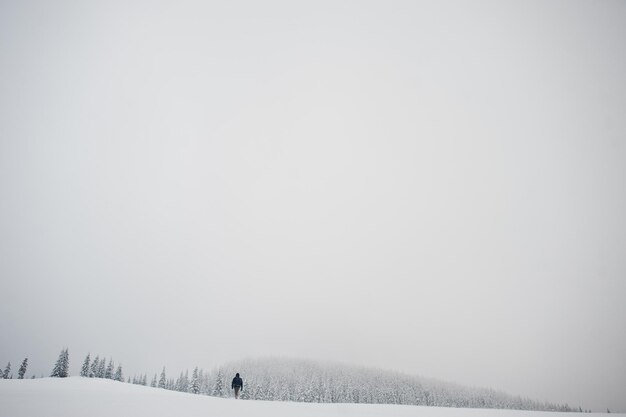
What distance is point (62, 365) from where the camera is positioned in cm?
6556

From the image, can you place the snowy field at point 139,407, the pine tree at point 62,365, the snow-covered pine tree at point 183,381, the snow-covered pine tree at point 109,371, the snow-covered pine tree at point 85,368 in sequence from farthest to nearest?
the snow-covered pine tree at point 183,381
the snow-covered pine tree at point 109,371
the snow-covered pine tree at point 85,368
the pine tree at point 62,365
the snowy field at point 139,407

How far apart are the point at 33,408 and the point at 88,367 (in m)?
90.0

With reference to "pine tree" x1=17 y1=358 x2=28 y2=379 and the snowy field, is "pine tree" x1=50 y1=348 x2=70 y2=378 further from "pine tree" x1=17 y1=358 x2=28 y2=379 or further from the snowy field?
the snowy field

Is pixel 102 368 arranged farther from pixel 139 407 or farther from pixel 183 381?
pixel 139 407

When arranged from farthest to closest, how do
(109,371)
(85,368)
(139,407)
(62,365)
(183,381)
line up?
1. (183,381)
2. (109,371)
3. (85,368)
4. (62,365)
5. (139,407)

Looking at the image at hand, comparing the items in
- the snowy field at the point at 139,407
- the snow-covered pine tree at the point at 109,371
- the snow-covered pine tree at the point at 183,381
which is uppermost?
the snowy field at the point at 139,407

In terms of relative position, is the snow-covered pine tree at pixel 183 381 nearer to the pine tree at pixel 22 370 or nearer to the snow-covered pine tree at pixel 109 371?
the snow-covered pine tree at pixel 109 371

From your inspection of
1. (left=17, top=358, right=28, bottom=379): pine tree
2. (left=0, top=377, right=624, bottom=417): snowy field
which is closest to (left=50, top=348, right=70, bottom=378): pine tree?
(left=17, top=358, right=28, bottom=379): pine tree

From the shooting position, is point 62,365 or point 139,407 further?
point 62,365

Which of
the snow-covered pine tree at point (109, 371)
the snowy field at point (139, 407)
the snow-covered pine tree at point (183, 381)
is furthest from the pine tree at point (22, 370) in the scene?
the snowy field at point (139, 407)

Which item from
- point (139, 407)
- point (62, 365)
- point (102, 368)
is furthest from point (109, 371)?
point (139, 407)

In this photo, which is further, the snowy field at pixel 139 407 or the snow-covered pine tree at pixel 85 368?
the snow-covered pine tree at pixel 85 368

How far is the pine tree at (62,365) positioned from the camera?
64.3 m

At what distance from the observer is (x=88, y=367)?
7819 centimetres
